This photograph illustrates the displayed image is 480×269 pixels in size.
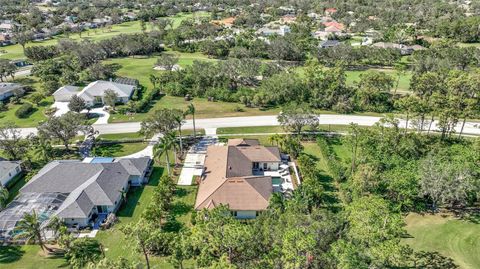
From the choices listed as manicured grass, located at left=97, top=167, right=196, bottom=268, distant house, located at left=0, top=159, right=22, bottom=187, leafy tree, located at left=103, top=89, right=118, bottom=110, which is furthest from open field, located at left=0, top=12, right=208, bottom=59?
manicured grass, located at left=97, top=167, right=196, bottom=268

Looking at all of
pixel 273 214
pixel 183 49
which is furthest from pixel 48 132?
pixel 183 49

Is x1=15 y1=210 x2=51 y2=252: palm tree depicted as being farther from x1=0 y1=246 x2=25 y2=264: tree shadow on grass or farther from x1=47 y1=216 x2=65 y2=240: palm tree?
x1=0 y1=246 x2=25 y2=264: tree shadow on grass

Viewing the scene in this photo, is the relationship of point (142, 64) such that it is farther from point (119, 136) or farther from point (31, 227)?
point (31, 227)

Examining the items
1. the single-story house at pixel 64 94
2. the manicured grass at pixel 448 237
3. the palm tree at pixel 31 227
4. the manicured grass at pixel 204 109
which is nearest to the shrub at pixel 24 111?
the single-story house at pixel 64 94

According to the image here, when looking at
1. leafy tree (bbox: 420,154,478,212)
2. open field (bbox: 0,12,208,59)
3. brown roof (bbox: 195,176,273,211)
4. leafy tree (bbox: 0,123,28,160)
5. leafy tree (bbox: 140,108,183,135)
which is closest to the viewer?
leafy tree (bbox: 420,154,478,212)

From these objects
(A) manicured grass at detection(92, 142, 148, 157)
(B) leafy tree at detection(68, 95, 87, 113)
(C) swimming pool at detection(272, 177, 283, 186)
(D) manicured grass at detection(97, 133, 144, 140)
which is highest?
(B) leafy tree at detection(68, 95, 87, 113)

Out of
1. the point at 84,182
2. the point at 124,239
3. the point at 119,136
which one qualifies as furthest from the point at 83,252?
the point at 119,136
